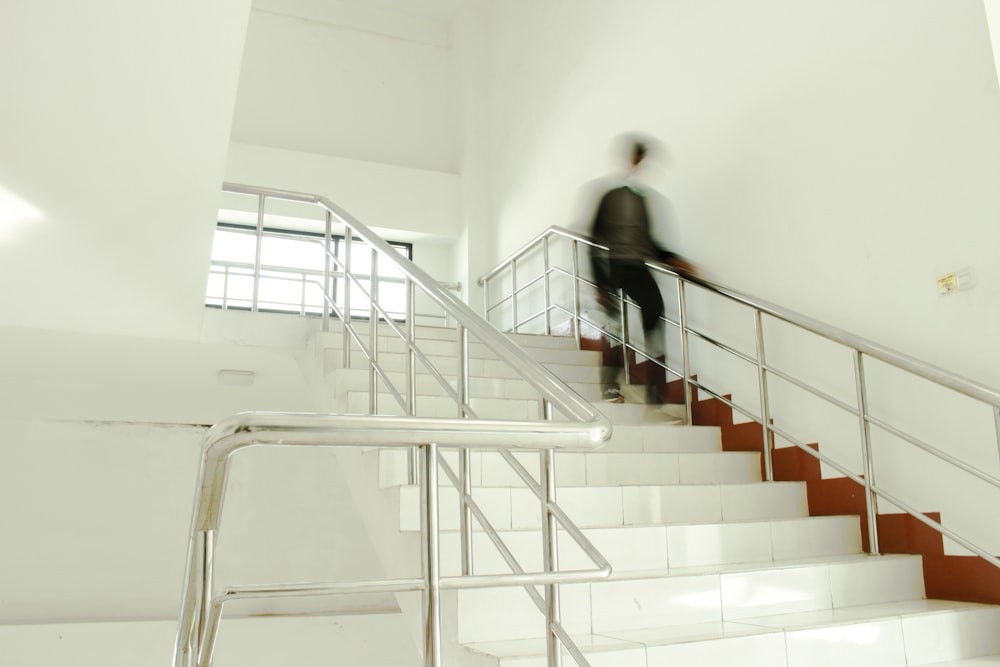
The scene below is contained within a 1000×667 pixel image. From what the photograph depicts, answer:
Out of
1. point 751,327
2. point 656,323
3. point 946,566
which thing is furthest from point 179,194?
point 946,566

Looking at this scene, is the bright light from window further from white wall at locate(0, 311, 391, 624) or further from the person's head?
the person's head

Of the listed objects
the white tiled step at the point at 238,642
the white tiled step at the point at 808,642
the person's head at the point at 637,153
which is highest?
the person's head at the point at 637,153

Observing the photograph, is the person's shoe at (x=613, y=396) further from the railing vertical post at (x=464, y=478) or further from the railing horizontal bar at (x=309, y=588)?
the railing horizontal bar at (x=309, y=588)

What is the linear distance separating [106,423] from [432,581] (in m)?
4.85

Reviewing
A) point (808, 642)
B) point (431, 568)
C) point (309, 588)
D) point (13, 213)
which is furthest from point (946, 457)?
point (13, 213)

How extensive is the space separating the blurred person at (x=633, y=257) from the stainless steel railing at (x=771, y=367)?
8 centimetres

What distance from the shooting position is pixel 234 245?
7027 millimetres

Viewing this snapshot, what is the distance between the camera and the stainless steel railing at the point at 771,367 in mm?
2449

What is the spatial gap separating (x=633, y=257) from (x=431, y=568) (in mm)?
3094

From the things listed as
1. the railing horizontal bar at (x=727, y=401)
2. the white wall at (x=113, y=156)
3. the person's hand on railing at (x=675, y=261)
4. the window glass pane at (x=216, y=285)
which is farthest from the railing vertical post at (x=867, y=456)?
the window glass pane at (x=216, y=285)

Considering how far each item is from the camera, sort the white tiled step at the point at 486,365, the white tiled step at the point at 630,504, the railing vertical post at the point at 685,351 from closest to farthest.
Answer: the white tiled step at the point at 630,504, the railing vertical post at the point at 685,351, the white tiled step at the point at 486,365

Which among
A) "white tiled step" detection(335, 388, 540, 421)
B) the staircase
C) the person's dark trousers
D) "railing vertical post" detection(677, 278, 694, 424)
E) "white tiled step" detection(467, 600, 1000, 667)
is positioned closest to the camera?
"white tiled step" detection(467, 600, 1000, 667)

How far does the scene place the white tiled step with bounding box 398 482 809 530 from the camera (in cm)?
239

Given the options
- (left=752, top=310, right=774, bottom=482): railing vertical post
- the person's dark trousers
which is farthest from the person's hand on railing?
(left=752, top=310, right=774, bottom=482): railing vertical post
